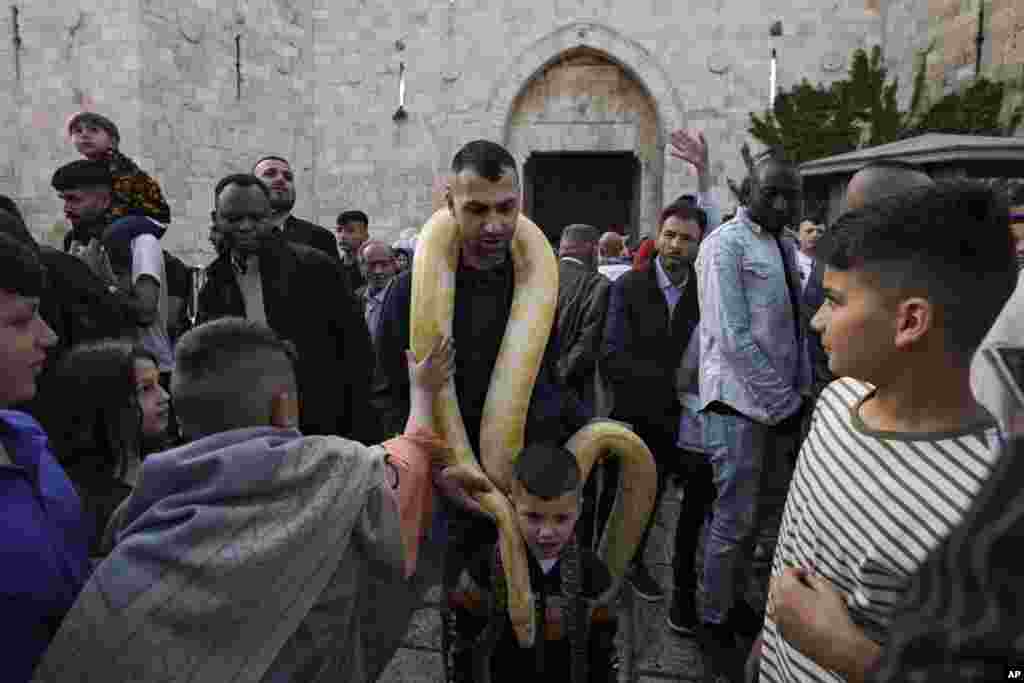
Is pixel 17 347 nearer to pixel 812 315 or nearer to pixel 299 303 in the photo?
pixel 299 303

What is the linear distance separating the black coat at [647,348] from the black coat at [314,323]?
4.27 feet

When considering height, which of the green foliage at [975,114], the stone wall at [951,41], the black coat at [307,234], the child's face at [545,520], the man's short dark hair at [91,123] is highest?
the stone wall at [951,41]

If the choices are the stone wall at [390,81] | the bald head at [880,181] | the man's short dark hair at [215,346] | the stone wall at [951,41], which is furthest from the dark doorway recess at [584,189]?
the man's short dark hair at [215,346]

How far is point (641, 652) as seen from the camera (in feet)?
9.92

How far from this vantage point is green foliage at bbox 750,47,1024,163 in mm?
9086

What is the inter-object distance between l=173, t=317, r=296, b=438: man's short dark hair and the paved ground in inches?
73.9

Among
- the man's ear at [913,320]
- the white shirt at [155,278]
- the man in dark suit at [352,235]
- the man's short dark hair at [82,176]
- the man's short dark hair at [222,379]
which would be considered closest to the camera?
the man's ear at [913,320]

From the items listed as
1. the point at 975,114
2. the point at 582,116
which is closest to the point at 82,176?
the point at 975,114

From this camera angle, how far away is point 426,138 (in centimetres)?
1290

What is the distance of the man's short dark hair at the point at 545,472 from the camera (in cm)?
193

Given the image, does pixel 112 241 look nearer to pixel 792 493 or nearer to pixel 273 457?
pixel 273 457

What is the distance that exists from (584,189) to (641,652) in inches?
492

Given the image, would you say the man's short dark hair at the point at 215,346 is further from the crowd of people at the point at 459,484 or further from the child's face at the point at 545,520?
the child's face at the point at 545,520

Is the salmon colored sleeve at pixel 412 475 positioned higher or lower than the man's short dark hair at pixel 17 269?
lower
